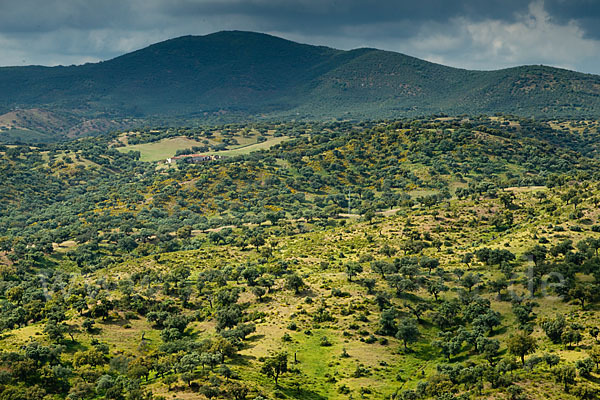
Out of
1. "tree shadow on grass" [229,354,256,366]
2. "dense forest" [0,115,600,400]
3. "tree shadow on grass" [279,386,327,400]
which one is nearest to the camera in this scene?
"dense forest" [0,115,600,400]

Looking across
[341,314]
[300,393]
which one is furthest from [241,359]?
[341,314]

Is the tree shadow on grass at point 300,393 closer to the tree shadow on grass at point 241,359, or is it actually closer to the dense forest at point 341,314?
the dense forest at point 341,314

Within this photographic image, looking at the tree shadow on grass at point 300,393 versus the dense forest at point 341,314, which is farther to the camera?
the tree shadow on grass at point 300,393

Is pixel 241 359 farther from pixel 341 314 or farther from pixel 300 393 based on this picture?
pixel 341 314

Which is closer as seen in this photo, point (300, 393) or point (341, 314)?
point (300, 393)

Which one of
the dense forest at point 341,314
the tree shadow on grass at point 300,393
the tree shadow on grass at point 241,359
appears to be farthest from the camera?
the tree shadow on grass at point 241,359

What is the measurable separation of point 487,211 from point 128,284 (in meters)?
104

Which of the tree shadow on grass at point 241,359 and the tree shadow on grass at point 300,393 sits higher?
the tree shadow on grass at point 241,359

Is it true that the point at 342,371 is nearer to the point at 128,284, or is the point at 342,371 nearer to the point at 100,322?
the point at 100,322

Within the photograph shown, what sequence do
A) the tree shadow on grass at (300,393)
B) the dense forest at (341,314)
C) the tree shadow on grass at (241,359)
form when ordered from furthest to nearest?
the tree shadow on grass at (241,359) → the tree shadow on grass at (300,393) → the dense forest at (341,314)

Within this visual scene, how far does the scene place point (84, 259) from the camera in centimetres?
15475

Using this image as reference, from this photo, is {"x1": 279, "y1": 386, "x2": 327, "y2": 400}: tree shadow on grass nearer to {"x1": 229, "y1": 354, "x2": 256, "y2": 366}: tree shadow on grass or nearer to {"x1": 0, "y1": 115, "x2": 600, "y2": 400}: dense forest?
{"x1": 0, "y1": 115, "x2": 600, "y2": 400}: dense forest

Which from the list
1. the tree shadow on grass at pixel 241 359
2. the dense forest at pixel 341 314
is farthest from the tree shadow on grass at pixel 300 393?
the tree shadow on grass at pixel 241 359

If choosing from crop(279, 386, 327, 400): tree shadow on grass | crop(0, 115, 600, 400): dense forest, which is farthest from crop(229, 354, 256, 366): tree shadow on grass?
crop(279, 386, 327, 400): tree shadow on grass
